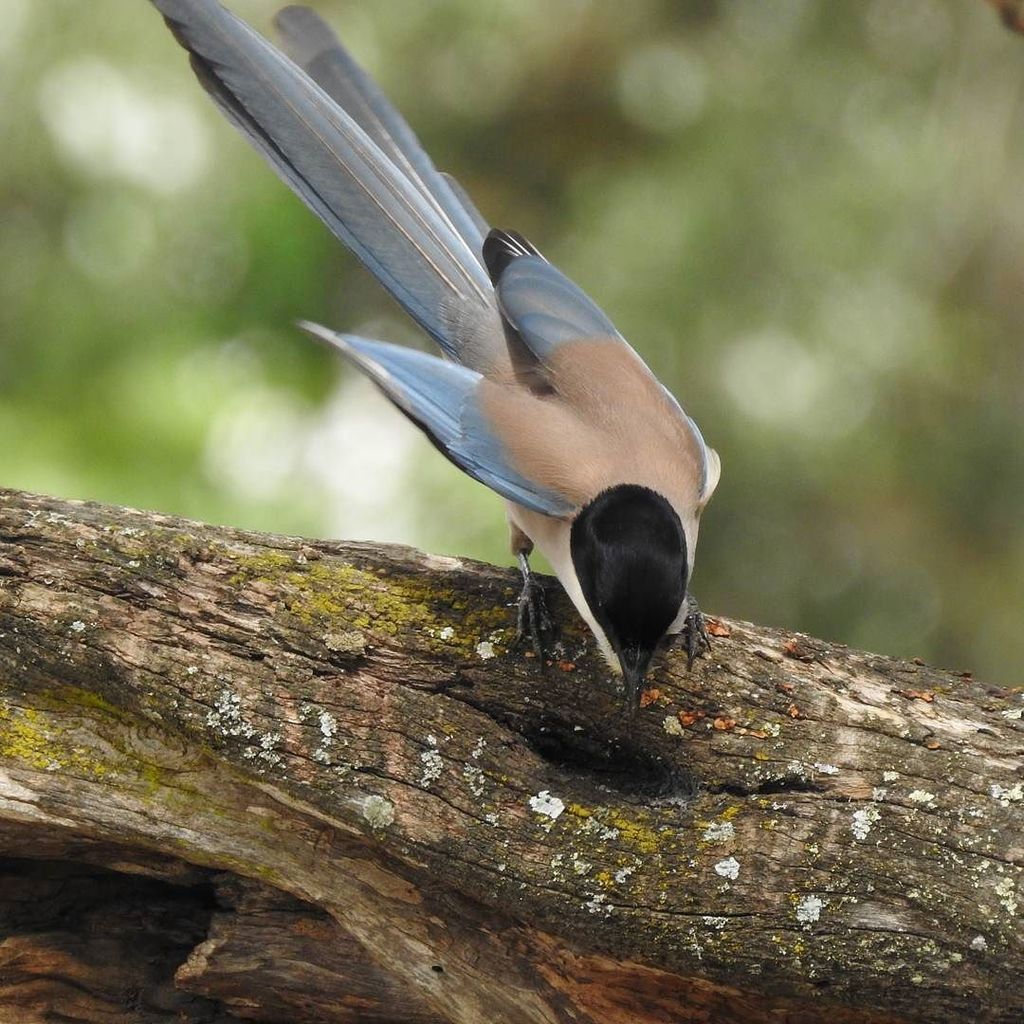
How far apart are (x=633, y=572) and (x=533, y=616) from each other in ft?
0.72

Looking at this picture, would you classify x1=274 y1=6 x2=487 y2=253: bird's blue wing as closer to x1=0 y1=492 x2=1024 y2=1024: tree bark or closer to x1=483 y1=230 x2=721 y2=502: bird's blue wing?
x1=483 y1=230 x2=721 y2=502: bird's blue wing

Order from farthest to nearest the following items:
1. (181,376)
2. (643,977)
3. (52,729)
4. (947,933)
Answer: (181,376), (52,729), (643,977), (947,933)

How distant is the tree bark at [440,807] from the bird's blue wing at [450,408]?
0.18 m

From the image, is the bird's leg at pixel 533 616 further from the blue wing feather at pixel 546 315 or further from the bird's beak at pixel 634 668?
the blue wing feather at pixel 546 315

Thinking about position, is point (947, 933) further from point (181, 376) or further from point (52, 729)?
point (181, 376)

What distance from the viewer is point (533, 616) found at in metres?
2.27

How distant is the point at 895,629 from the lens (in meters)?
4.57

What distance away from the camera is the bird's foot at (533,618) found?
2.23 metres

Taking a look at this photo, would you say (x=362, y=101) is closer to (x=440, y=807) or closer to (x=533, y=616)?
(x=533, y=616)

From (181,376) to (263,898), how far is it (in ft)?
6.54

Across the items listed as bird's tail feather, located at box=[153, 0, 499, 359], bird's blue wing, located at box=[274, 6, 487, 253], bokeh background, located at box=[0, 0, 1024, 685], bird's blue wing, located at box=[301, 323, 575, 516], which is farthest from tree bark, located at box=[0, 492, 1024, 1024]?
bokeh background, located at box=[0, 0, 1024, 685]

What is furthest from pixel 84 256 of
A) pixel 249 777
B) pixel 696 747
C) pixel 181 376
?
pixel 696 747

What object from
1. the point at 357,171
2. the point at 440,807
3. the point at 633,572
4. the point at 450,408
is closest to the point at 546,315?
the point at 450,408

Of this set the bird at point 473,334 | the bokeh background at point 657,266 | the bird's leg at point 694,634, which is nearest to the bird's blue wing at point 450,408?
the bird at point 473,334
